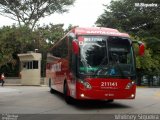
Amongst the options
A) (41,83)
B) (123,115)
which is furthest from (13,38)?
(123,115)

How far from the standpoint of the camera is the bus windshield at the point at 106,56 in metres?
16.0

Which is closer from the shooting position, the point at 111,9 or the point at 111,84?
the point at 111,84

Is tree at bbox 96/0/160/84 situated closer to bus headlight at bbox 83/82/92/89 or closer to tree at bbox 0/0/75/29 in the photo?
tree at bbox 0/0/75/29

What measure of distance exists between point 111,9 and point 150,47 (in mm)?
9099

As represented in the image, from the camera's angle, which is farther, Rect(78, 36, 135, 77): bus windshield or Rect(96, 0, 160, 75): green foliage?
Rect(96, 0, 160, 75): green foliage

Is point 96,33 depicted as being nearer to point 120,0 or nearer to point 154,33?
point 154,33

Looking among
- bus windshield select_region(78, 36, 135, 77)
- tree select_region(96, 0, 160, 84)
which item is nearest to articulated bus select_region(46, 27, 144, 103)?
bus windshield select_region(78, 36, 135, 77)

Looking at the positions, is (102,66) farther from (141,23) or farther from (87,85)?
(141,23)

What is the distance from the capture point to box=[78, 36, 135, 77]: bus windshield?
1605 cm

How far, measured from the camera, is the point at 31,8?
56750mm

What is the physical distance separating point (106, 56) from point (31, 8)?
41933mm

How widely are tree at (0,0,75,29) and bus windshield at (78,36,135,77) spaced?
39.9 meters

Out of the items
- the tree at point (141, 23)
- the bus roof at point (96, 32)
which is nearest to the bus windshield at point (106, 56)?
the bus roof at point (96, 32)

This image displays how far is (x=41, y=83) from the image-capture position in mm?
50406
